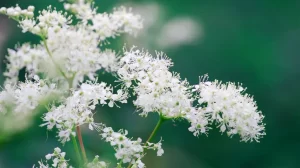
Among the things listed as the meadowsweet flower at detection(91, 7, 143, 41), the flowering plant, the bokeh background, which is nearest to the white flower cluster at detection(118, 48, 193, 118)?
the flowering plant

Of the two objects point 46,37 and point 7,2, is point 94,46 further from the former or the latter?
point 7,2

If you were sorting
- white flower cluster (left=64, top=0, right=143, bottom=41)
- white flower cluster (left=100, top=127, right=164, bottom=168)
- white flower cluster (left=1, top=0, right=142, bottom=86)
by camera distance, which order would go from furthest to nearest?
white flower cluster (left=64, top=0, right=143, bottom=41) < white flower cluster (left=1, top=0, right=142, bottom=86) < white flower cluster (left=100, top=127, right=164, bottom=168)

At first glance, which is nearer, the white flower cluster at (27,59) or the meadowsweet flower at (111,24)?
the white flower cluster at (27,59)

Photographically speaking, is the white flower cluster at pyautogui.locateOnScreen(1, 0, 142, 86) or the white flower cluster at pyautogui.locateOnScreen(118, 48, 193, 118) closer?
the white flower cluster at pyautogui.locateOnScreen(118, 48, 193, 118)

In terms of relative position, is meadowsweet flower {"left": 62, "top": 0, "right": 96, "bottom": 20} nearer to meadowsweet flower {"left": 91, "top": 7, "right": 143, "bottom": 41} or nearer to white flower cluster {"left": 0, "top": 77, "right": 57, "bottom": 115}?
meadowsweet flower {"left": 91, "top": 7, "right": 143, "bottom": 41}

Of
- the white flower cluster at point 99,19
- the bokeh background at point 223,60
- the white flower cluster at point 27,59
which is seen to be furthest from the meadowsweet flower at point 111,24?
the bokeh background at point 223,60

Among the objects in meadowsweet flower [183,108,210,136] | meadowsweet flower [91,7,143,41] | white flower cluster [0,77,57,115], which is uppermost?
meadowsweet flower [91,7,143,41]

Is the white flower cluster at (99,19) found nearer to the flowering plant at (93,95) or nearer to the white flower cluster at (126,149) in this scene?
the flowering plant at (93,95)
